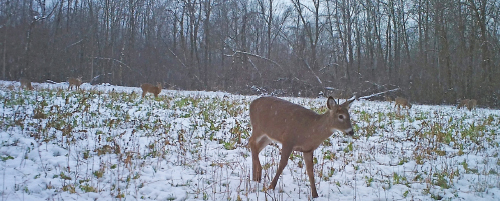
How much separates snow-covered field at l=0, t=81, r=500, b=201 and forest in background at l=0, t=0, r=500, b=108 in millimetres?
16655

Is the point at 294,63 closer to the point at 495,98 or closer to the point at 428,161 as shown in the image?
the point at 495,98

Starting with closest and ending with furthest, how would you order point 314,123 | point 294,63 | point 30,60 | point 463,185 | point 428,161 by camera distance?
1. point 314,123
2. point 463,185
3. point 428,161
4. point 294,63
5. point 30,60

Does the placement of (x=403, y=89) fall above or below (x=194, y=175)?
above

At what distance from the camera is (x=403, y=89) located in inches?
977

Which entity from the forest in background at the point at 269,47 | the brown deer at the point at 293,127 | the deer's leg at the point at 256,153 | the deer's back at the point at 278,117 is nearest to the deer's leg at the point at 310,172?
the brown deer at the point at 293,127

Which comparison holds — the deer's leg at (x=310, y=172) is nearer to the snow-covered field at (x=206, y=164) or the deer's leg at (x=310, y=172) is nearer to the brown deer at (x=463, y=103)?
the snow-covered field at (x=206, y=164)

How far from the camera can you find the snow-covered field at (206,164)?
15.2ft

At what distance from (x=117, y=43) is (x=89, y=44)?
3.31 m

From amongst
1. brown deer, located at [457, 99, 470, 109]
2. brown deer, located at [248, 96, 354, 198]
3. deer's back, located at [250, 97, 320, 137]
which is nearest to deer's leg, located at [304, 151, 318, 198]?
brown deer, located at [248, 96, 354, 198]

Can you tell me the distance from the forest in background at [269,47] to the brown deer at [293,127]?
753 inches

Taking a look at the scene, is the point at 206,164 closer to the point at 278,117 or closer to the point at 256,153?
the point at 256,153

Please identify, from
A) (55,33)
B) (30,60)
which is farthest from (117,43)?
(30,60)

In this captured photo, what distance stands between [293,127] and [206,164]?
185 centimetres

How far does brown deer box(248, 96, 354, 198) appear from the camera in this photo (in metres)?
4.65
